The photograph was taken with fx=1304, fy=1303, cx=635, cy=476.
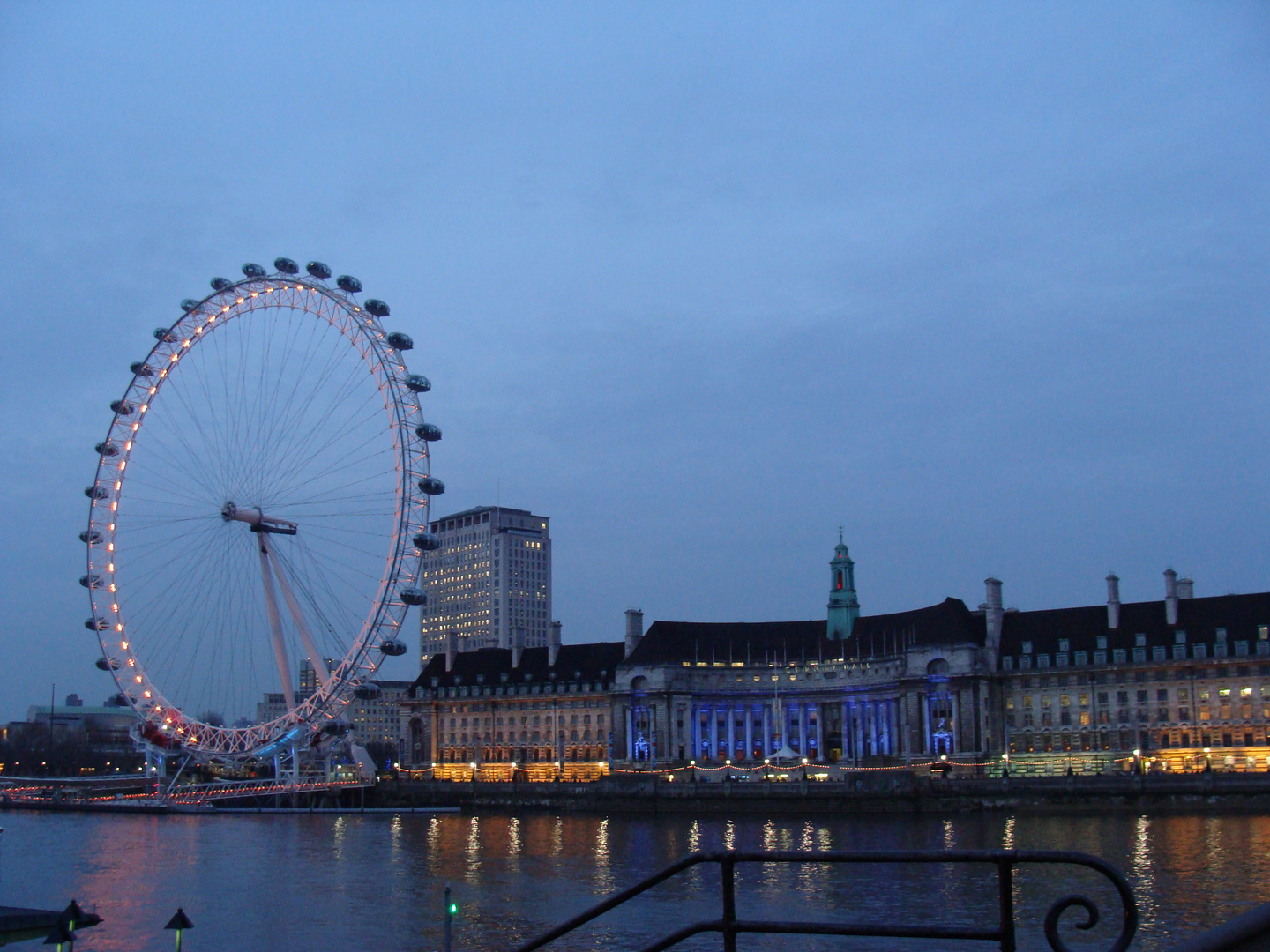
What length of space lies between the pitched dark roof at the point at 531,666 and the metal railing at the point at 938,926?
134 metres

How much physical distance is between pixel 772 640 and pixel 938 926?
13646 centimetres

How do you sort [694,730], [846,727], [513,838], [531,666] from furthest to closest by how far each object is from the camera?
[531,666] < [694,730] < [846,727] < [513,838]

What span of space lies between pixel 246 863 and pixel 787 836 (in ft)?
92.4

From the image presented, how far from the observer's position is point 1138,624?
4584 inches

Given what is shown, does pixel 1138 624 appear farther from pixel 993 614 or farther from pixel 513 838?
pixel 513 838

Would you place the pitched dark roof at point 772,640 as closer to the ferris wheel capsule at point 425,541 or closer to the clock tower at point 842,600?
the clock tower at point 842,600

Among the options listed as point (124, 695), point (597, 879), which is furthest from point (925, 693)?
point (597, 879)

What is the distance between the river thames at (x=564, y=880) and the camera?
120 feet

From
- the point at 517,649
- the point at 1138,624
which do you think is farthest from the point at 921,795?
the point at 517,649

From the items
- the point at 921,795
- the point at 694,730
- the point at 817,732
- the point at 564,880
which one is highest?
the point at 564,880

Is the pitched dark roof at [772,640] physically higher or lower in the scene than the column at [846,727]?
higher

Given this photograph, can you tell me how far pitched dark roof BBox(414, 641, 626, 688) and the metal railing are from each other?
133686 mm

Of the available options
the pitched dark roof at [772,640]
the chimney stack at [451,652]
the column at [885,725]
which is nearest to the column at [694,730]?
the pitched dark roof at [772,640]

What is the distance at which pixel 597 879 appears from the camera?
48938 millimetres
